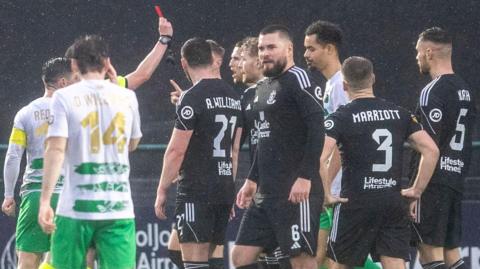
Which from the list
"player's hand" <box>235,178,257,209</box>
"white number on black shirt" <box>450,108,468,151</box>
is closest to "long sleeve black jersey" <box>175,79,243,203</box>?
"player's hand" <box>235,178,257,209</box>

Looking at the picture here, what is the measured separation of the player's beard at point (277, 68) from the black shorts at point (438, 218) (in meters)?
1.60

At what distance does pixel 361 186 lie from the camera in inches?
315

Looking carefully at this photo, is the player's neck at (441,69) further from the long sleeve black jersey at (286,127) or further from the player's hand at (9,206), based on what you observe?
the player's hand at (9,206)

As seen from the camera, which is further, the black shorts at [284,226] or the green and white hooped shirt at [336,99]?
the green and white hooped shirt at [336,99]

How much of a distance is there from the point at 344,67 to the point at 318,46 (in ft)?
3.01

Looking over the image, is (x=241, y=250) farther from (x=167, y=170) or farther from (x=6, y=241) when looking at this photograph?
(x=6, y=241)

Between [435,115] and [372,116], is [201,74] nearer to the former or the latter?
[372,116]

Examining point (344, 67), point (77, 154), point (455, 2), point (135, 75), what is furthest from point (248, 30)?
point (77, 154)

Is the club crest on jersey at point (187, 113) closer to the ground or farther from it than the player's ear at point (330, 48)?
closer to the ground

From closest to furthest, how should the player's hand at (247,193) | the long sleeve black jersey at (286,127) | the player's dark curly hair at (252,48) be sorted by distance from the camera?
1. the long sleeve black jersey at (286,127)
2. the player's hand at (247,193)
3. the player's dark curly hair at (252,48)

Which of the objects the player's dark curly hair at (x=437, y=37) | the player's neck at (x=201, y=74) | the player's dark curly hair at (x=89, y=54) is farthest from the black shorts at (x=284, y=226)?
the player's dark curly hair at (x=437, y=37)

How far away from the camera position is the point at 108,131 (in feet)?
22.0

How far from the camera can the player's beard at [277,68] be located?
7715 millimetres

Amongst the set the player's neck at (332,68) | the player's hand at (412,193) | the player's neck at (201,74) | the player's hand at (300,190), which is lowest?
the player's hand at (412,193)
